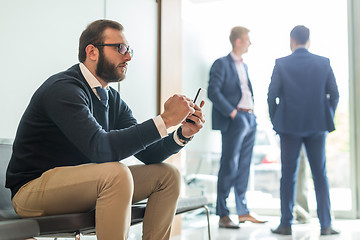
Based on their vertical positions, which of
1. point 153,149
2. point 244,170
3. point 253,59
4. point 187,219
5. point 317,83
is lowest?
point 187,219

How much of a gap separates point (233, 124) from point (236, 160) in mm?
316

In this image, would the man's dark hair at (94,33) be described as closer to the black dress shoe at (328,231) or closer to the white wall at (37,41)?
the white wall at (37,41)

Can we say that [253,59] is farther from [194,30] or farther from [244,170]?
[244,170]

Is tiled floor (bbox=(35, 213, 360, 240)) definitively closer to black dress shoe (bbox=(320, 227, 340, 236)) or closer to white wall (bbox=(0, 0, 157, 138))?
black dress shoe (bbox=(320, 227, 340, 236))

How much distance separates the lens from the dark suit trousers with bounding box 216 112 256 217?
419cm

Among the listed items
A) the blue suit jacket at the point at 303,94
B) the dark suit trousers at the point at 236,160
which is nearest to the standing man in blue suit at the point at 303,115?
the blue suit jacket at the point at 303,94

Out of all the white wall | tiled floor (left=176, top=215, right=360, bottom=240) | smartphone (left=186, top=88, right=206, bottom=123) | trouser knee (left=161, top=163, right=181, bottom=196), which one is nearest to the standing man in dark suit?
tiled floor (left=176, top=215, right=360, bottom=240)

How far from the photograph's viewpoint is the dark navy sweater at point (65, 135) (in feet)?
5.37

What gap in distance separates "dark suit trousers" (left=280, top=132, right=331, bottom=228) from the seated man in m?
1.90

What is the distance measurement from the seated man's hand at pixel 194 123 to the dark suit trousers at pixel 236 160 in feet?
7.45

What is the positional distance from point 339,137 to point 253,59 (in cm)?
112

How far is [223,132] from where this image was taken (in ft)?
14.0

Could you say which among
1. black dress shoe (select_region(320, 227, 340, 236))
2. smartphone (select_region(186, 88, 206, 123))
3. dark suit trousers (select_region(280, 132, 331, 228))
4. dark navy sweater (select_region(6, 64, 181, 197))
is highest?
smartphone (select_region(186, 88, 206, 123))

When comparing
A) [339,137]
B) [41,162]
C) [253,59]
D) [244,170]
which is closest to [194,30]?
[253,59]
